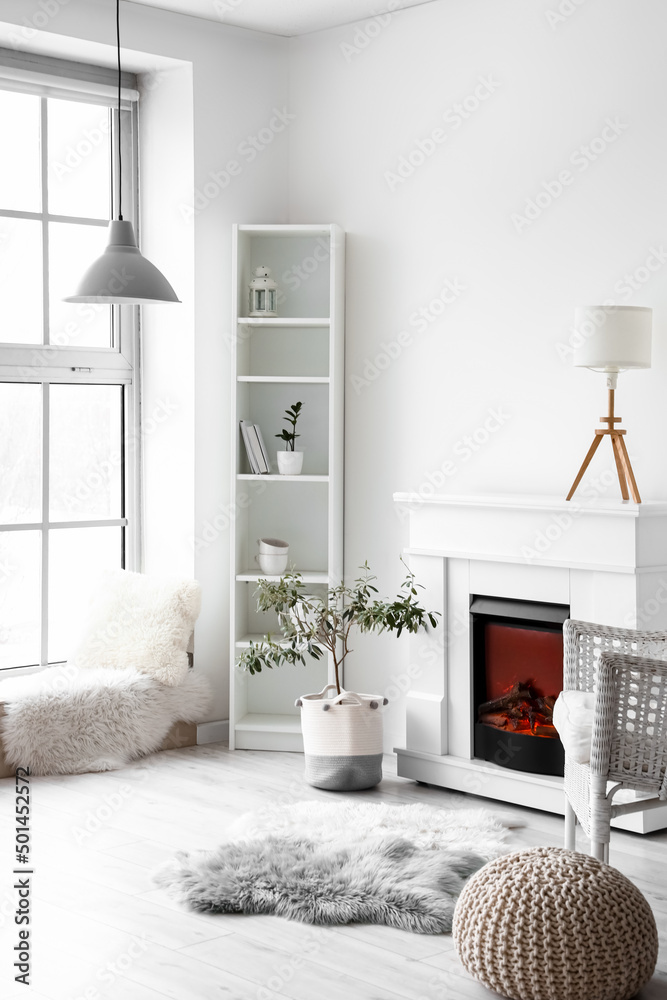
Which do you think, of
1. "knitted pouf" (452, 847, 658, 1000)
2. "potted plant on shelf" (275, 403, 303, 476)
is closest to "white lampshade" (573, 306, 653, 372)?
"potted plant on shelf" (275, 403, 303, 476)

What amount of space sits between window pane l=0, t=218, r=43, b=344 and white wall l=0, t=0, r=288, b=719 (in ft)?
1.64

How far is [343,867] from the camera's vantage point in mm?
3295

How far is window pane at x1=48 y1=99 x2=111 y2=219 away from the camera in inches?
194

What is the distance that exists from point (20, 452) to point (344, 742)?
179 centimetres

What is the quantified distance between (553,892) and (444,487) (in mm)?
2311

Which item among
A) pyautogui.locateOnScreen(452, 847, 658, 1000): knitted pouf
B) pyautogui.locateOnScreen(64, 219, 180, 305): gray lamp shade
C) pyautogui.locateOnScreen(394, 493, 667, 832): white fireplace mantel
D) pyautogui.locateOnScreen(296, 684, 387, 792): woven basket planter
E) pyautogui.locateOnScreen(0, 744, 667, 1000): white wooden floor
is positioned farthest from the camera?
pyautogui.locateOnScreen(296, 684, 387, 792): woven basket planter

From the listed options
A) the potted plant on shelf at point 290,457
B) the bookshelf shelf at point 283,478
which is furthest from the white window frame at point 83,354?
the potted plant on shelf at point 290,457

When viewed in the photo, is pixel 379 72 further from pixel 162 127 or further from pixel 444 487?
pixel 444 487

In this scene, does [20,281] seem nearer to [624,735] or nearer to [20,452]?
[20,452]

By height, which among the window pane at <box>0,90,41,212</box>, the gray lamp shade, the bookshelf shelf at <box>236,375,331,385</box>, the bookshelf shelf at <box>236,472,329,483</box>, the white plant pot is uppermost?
the window pane at <box>0,90,41,212</box>

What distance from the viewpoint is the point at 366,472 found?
4.97 m

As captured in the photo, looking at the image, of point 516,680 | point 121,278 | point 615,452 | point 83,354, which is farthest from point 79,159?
point 516,680

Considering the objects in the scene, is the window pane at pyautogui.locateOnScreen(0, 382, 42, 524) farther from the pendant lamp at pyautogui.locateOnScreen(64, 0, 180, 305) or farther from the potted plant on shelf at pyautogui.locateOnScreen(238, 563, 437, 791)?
the pendant lamp at pyautogui.locateOnScreen(64, 0, 180, 305)

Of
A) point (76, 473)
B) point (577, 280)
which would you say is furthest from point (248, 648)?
point (577, 280)
